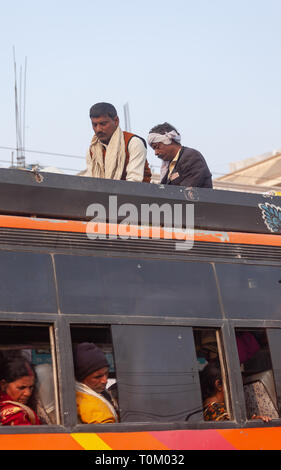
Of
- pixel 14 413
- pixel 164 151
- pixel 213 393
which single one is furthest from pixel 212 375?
pixel 164 151

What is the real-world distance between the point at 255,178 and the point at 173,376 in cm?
2959

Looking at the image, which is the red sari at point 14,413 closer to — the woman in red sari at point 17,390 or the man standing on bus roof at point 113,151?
the woman in red sari at point 17,390

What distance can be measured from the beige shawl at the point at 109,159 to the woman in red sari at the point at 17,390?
1963 mm

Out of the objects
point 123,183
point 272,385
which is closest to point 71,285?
point 123,183

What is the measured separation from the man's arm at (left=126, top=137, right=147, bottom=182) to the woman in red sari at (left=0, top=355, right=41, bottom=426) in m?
1.96

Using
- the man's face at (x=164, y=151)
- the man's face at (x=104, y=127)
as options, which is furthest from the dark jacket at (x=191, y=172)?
the man's face at (x=104, y=127)

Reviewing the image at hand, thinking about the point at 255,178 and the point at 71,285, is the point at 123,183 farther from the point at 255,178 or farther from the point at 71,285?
the point at 255,178

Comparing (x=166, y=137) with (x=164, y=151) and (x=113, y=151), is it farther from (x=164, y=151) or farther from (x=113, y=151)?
(x=113, y=151)

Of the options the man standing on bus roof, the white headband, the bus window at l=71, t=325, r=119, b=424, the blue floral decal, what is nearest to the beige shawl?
the man standing on bus roof

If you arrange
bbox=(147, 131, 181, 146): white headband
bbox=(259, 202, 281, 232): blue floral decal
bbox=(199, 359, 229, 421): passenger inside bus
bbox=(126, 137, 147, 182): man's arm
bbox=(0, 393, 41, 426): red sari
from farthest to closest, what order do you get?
1. bbox=(147, 131, 181, 146): white headband
2. bbox=(126, 137, 147, 182): man's arm
3. bbox=(259, 202, 281, 232): blue floral decal
4. bbox=(199, 359, 229, 421): passenger inside bus
5. bbox=(0, 393, 41, 426): red sari

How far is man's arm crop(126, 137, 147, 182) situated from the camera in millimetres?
6141

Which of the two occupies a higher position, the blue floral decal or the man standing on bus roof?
the man standing on bus roof

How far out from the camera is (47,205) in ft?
16.9

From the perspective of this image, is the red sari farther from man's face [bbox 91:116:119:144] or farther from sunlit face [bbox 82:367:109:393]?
man's face [bbox 91:116:119:144]
